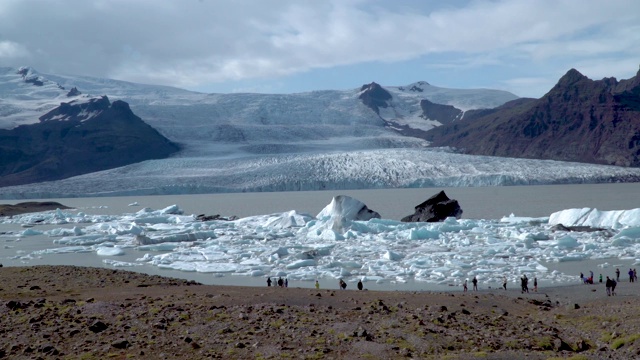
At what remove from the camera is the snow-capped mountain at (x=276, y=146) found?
80188mm

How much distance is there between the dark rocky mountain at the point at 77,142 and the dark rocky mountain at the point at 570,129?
5843 centimetres

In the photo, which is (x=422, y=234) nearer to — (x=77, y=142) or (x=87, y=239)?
(x=87, y=239)

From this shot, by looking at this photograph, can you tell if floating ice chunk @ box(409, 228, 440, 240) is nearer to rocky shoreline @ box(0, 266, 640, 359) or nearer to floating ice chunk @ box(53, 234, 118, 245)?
rocky shoreline @ box(0, 266, 640, 359)

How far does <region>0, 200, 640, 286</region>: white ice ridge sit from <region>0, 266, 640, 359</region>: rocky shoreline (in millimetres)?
6121

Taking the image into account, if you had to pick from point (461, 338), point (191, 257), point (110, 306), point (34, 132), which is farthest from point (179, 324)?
point (34, 132)

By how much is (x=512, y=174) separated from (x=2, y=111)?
96147 mm

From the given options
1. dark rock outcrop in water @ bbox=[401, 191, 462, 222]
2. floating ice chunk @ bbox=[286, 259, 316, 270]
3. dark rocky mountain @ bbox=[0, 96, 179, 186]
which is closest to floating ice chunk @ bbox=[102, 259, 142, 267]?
floating ice chunk @ bbox=[286, 259, 316, 270]

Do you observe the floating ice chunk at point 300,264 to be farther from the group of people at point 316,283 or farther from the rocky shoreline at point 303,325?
the rocky shoreline at point 303,325

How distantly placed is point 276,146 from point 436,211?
6653cm

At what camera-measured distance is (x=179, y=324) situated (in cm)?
A: 1109

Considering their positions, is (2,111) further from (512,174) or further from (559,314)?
(559,314)

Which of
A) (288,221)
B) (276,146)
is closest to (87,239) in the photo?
(288,221)

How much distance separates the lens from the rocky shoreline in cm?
979

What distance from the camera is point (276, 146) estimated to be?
103125 mm
